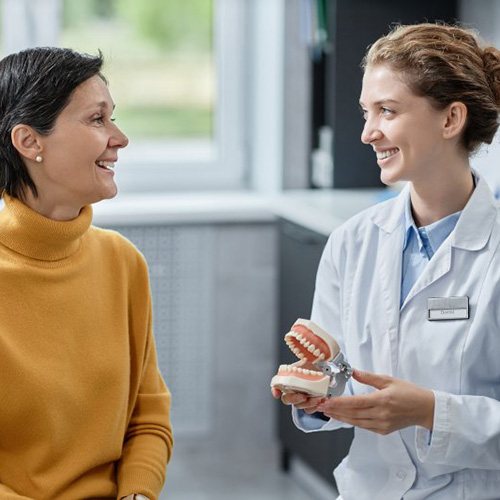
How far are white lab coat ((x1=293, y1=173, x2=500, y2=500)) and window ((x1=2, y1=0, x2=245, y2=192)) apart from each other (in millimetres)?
2059

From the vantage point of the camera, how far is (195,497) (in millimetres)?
3352

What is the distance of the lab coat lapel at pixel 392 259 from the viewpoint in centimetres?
177

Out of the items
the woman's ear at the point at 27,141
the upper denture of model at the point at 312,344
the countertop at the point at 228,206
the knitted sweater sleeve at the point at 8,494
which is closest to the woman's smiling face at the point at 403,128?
the upper denture of model at the point at 312,344

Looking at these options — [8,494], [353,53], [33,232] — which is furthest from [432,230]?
[353,53]

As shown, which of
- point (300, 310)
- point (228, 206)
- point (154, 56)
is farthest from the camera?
point (154, 56)

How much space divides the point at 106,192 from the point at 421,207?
1.72 ft

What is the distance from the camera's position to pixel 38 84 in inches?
66.2

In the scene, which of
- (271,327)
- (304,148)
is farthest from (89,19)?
(271,327)

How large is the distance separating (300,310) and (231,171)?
2.82ft

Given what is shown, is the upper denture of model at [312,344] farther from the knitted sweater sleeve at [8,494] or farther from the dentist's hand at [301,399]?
the knitted sweater sleeve at [8,494]

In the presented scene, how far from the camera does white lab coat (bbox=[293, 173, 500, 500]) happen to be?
5.46 ft

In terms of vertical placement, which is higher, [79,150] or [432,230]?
[79,150]

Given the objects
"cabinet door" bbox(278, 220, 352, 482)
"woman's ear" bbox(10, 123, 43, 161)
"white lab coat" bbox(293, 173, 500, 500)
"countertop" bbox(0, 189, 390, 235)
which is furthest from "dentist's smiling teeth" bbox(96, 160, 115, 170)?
"countertop" bbox(0, 189, 390, 235)

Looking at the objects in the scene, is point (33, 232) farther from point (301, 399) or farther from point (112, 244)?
point (301, 399)
